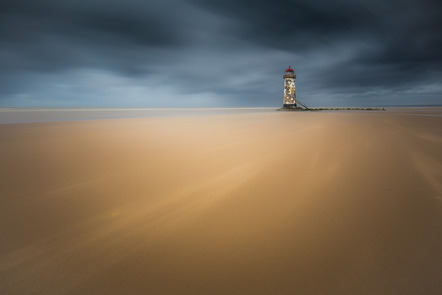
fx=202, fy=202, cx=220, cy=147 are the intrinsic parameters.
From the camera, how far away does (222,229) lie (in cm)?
190

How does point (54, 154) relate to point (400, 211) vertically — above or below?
above

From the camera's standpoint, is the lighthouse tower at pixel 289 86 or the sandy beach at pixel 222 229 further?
the lighthouse tower at pixel 289 86

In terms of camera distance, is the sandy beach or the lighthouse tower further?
the lighthouse tower

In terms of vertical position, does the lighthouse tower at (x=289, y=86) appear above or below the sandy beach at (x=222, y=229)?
above

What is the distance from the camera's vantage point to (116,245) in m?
1.68

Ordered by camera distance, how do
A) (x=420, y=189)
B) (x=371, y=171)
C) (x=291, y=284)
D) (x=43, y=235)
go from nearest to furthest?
1. (x=291, y=284)
2. (x=43, y=235)
3. (x=420, y=189)
4. (x=371, y=171)

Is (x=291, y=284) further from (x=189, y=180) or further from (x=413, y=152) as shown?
(x=413, y=152)

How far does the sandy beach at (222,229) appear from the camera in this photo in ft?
4.39

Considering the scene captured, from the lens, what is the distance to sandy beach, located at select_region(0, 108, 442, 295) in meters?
1.34

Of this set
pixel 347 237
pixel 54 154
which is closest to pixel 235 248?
pixel 347 237

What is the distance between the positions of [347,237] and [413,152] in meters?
4.34

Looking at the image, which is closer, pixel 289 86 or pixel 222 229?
pixel 222 229

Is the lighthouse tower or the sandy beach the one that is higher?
the lighthouse tower

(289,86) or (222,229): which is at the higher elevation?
(289,86)
